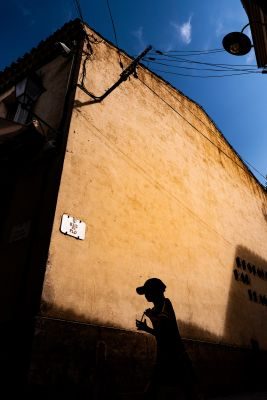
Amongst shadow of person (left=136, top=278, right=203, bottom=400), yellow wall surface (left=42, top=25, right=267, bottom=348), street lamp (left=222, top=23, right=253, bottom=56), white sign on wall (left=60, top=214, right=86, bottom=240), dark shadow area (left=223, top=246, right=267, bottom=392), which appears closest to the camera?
shadow of person (left=136, top=278, right=203, bottom=400)

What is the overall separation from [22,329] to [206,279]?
5.12 m

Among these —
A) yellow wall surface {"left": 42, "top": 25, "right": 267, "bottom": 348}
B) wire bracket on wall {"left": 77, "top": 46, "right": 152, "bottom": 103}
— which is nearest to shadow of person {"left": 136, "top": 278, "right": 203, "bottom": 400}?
yellow wall surface {"left": 42, "top": 25, "right": 267, "bottom": 348}

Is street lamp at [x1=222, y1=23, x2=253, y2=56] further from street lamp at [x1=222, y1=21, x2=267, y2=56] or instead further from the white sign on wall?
the white sign on wall

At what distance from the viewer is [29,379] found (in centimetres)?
414

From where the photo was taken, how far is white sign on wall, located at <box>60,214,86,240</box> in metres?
5.39

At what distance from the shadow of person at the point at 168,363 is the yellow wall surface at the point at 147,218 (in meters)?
2.05

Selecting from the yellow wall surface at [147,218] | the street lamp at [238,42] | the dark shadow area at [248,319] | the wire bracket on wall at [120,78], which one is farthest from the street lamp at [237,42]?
the dark shadow area at [248,319]

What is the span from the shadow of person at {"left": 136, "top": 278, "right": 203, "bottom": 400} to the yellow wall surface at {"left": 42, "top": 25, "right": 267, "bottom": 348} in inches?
80.7

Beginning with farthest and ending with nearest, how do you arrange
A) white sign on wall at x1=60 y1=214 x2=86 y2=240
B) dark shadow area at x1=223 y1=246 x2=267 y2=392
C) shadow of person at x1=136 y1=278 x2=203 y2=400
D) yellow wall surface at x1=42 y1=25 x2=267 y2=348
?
dark shadow area at x1=223 y1=246 x2=267 y2=392 → yellow wall surface at x1=42 y1=25 x2=267 y2=348 → white sign on wall at x1=60 y1=214 x2=86 y2=240 → shadow of person at x1=136 y1=278 x2=203 y2=400

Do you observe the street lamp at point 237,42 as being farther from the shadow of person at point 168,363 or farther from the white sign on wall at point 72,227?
the shadow of person at point 168,363

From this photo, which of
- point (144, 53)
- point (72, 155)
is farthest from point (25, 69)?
point (72, 155)

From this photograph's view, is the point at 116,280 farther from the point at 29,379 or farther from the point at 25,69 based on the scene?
the point at 25,69

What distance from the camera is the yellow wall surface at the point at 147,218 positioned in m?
5.56

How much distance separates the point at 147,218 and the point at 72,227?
2.22 meters
